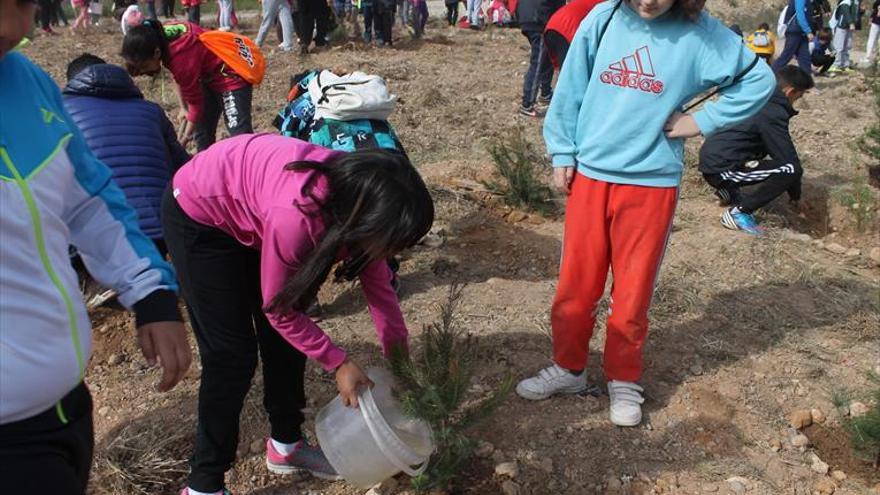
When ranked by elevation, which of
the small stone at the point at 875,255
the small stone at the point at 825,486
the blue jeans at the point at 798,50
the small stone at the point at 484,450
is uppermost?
the blue jeans at the point at 798,50

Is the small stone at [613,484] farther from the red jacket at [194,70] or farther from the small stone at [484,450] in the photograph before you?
the red jacket at [194,70]

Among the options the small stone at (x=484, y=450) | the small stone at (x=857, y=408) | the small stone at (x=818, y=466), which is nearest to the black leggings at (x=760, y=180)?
the small stone at (x=857, y=408)

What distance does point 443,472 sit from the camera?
2.24 meters

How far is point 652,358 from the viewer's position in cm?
322

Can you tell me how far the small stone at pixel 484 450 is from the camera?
8.48 ft

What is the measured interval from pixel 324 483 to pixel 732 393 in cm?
168

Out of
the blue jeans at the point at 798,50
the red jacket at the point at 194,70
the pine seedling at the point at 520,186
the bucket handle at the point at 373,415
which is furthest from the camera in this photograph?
the blue jeans at the point at 798,50

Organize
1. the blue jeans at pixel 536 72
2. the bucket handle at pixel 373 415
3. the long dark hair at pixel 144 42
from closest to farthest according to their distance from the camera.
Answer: the bucket handle at pixel 373 415 → the long dark hair at pixel 144 42 → the blue jeans at pixel 536 72

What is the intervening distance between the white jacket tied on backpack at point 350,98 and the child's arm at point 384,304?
4.15 ft

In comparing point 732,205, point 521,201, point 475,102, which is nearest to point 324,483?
point 521,201

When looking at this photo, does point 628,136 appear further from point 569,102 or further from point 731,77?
point 731,77

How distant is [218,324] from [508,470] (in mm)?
1085

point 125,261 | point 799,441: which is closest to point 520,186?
point 799,441

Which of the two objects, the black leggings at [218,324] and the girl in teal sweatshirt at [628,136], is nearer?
the black leggings at [218,324]
